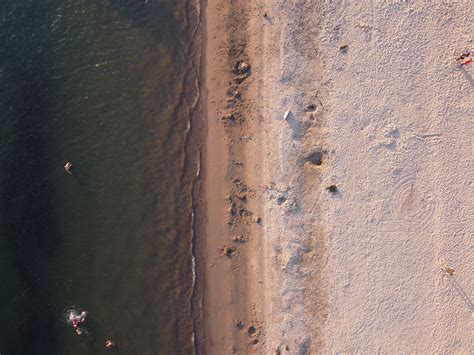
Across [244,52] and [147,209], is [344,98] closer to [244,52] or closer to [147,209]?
[244,52]

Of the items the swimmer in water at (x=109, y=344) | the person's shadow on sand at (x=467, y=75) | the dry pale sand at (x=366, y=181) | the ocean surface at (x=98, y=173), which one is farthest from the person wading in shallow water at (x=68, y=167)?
the person's shadow on sand at (x=467, y=75)

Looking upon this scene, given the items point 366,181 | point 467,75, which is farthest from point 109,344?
point 467,75

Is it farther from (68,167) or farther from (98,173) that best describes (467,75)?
(68,167)

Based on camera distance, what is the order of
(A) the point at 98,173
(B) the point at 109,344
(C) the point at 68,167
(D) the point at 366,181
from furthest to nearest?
1. (A) the point at 98,173
2. (C) the point at 68,167
3. (B) the point at 109,344
4. (D) the point at 366,181

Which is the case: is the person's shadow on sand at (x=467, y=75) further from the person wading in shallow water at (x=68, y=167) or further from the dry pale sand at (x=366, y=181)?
the person wading in shallow water at (x=68, y=167)

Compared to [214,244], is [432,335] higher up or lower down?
lower down

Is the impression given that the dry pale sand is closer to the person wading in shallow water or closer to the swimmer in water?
the swimmer in water

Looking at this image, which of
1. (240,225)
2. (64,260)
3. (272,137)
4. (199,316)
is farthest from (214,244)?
(64,260)
